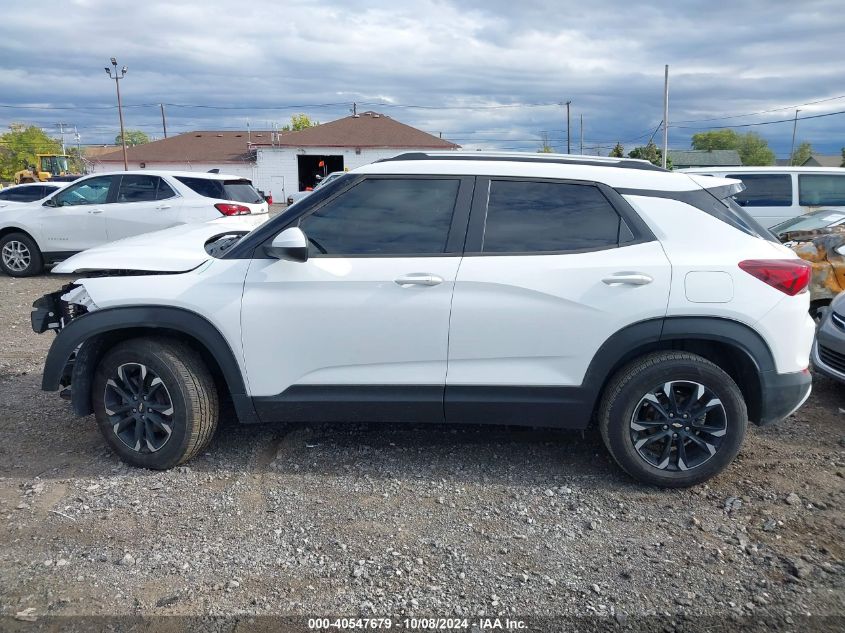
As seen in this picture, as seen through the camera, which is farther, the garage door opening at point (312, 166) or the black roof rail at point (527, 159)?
the garage door opening at point (312, 166)

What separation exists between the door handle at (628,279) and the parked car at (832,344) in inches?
108

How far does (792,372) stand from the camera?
3.81m

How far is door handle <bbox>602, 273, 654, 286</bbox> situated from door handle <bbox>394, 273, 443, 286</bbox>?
0.92 metres

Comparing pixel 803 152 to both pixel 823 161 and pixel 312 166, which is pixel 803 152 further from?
pixel 312 166

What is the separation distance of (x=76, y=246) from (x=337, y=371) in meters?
9.53

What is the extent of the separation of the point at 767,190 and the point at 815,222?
2.43m

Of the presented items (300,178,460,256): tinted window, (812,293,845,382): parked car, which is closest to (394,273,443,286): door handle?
(300,178,460,256): tinted window

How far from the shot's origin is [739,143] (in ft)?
305

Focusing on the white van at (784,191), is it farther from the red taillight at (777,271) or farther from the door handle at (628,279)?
the door handle at (628,279)

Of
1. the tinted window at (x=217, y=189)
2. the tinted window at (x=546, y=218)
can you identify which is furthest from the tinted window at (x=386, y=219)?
the tinted window at (x=217, y=189)

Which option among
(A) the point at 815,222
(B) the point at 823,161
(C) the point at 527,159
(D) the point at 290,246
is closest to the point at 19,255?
(D) the point at 290,246

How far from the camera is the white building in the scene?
153ft

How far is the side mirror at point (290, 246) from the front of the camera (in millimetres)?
3645

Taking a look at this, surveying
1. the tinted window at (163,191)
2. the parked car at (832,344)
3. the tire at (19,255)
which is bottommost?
the parked car at (832,344)
